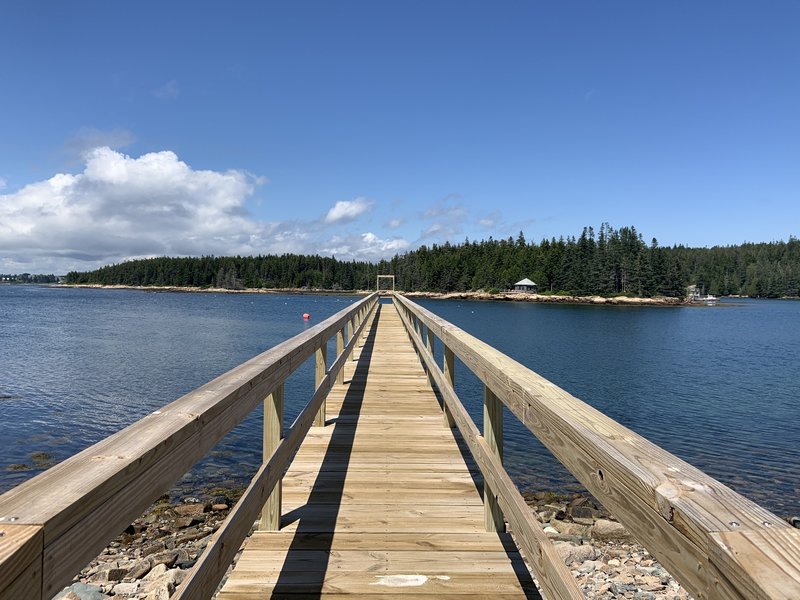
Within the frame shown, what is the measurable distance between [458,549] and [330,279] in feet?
532

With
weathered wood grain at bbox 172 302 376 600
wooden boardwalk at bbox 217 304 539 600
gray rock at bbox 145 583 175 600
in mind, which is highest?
weathered wood grain at bbox 172 302 376 600

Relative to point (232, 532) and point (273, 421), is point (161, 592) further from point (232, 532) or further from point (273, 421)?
point (232, 532)

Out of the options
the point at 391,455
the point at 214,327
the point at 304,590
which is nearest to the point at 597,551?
the point at 391,455

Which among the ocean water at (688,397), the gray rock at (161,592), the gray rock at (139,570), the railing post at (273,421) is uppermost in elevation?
the railing post at (273,421)

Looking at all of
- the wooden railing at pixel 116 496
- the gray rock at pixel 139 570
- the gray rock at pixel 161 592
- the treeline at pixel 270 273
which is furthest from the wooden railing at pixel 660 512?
the treeline at pixel 270 273

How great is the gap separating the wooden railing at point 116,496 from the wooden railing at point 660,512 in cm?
112

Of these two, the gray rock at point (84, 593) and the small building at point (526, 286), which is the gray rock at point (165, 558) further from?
the small building at point (526, 286)

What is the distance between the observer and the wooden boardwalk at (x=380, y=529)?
256 cm

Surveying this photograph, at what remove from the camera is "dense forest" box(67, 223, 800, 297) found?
3814 inches

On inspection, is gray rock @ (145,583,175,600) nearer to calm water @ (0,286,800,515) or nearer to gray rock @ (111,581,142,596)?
gray rock @ (111,581,142,596)

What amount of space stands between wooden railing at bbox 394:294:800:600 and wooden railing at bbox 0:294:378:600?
112 cm

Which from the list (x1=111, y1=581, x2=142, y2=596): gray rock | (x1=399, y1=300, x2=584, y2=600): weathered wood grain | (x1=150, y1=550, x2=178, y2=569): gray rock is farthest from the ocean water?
(x1=399, y1=300, x2=584, y2=600): weathered wood grain

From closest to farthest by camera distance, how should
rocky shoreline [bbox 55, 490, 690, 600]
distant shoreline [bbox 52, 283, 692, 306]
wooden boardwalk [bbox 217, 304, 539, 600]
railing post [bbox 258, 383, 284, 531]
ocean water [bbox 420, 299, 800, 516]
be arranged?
wooden boardwalk [bbox 217, 304, 539, 600]
railing post [bbox 258, 383, 284, 531]
rocky shoreline [bbox 55, 490, 690, 600]
ocean water [bbox 420, 299, 800, 516]
distant shoreline [bbox 52, 283, 692, 306]

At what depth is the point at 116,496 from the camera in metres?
1.09
